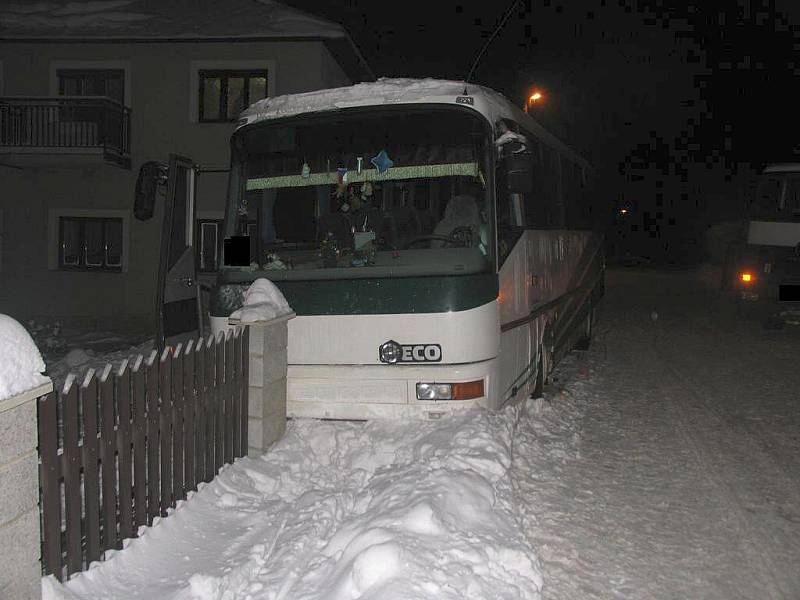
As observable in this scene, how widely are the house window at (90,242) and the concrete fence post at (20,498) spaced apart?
15871 millimetres

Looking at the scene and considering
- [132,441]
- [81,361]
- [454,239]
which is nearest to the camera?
[132,441]

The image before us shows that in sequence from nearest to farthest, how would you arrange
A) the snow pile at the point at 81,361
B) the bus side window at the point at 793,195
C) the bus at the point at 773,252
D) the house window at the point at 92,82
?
the snow pile at the point at 81,361 → the bus at the point at 773,252 → the bus side window at the point at 793,195 → the house window at the point at 92,82

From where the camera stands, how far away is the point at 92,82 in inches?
721

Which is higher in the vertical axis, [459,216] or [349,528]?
[459,216]

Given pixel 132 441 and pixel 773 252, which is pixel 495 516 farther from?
pixel 773 252

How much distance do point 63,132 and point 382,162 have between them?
14615 millimetres

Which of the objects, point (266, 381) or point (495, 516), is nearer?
point (495, 516)

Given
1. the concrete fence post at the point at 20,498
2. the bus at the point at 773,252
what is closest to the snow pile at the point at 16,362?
the concrete fence post at the point at 20,498

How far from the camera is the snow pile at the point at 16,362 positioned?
321 centimetres

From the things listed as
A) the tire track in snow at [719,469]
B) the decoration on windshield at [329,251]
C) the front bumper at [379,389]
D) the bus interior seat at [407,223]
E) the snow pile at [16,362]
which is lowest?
the tire track in snow at [719,469]

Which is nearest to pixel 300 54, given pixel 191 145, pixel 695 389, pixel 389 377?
pixel 191 145

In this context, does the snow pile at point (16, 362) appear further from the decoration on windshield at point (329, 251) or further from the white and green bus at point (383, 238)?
the decoration on windshield at point (329, 251)

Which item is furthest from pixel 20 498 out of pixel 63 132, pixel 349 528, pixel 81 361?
pixel 63 132

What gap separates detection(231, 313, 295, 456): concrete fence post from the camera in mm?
5707
